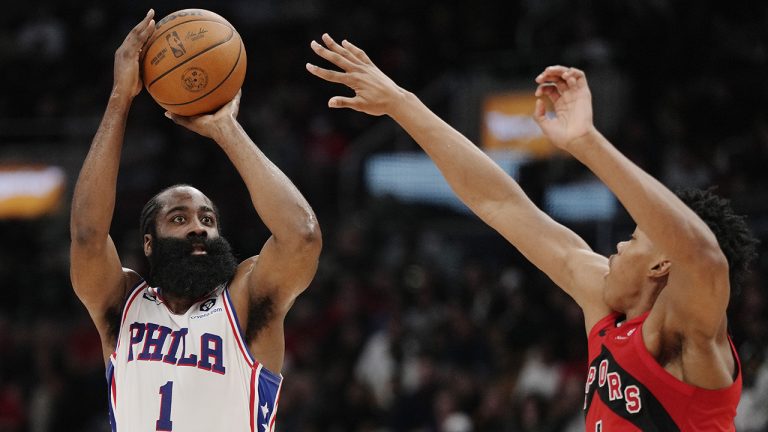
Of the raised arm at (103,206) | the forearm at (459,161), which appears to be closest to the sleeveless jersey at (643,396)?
the forearm at (459,161)

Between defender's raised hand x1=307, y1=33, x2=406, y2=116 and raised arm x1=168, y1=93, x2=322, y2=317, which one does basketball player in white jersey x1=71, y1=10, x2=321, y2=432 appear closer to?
raised arm x1=168, y1=93, x2=322, y2=317

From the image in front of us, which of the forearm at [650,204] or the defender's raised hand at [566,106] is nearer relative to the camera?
the forearm at [650,204]

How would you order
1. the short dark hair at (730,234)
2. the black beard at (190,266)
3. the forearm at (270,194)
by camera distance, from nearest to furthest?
1. the short dark hair at (730,234)
2. the forearm at (270,194)
3. the black beard at (190,266)

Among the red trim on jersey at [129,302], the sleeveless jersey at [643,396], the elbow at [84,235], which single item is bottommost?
the sleeveless jersey at [643,396]

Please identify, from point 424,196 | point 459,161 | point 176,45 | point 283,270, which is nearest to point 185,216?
point 283,270

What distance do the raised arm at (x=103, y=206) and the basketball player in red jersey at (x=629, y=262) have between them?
37.1 inches

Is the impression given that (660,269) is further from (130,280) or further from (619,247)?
(130,280)

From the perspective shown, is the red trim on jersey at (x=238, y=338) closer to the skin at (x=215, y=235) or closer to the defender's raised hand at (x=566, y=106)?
the skin at (x=215, y=235)

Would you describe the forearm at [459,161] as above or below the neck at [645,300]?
above

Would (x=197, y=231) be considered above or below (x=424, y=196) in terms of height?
below

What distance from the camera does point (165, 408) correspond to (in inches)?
186

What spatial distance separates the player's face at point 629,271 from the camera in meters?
4.49

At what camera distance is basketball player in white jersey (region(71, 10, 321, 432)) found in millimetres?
4773

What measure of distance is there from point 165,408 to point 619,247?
77.2 inches
